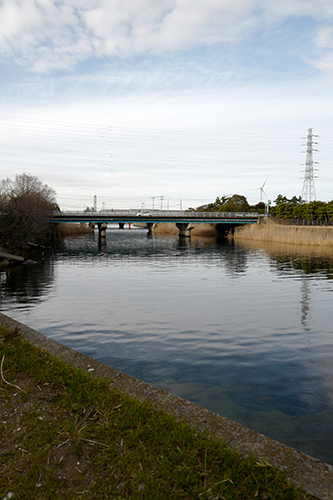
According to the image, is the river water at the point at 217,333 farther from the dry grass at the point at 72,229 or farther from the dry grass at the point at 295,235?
the dry grass at the point at 72,229

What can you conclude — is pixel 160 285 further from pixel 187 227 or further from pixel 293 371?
pixel 187 227

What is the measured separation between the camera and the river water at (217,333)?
984 centimetres

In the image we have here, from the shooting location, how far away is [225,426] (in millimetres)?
5871

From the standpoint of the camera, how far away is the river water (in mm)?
9844

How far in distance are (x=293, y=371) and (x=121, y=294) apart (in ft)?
56.5

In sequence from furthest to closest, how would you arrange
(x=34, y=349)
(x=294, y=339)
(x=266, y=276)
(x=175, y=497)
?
(x=266, y=276), (x=294, y=339), (x=34, y=349), (x=175, y=497)

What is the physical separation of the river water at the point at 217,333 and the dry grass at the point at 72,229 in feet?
323

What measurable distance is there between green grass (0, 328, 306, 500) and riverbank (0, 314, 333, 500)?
1cm

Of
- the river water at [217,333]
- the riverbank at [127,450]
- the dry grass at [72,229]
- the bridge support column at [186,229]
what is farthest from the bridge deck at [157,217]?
the riverbank at [127,450]

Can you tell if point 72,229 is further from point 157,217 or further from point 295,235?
point 295,235

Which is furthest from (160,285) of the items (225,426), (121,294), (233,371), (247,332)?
(225,426)

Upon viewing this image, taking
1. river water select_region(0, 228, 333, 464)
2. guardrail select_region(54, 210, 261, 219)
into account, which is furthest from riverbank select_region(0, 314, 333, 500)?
guardrail select_region(54, 210, 261, 219)

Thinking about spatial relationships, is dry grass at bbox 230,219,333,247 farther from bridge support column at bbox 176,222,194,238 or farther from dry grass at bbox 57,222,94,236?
dry grass at bbox 57,222,94,236

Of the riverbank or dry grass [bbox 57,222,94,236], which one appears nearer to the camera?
the riverbank
